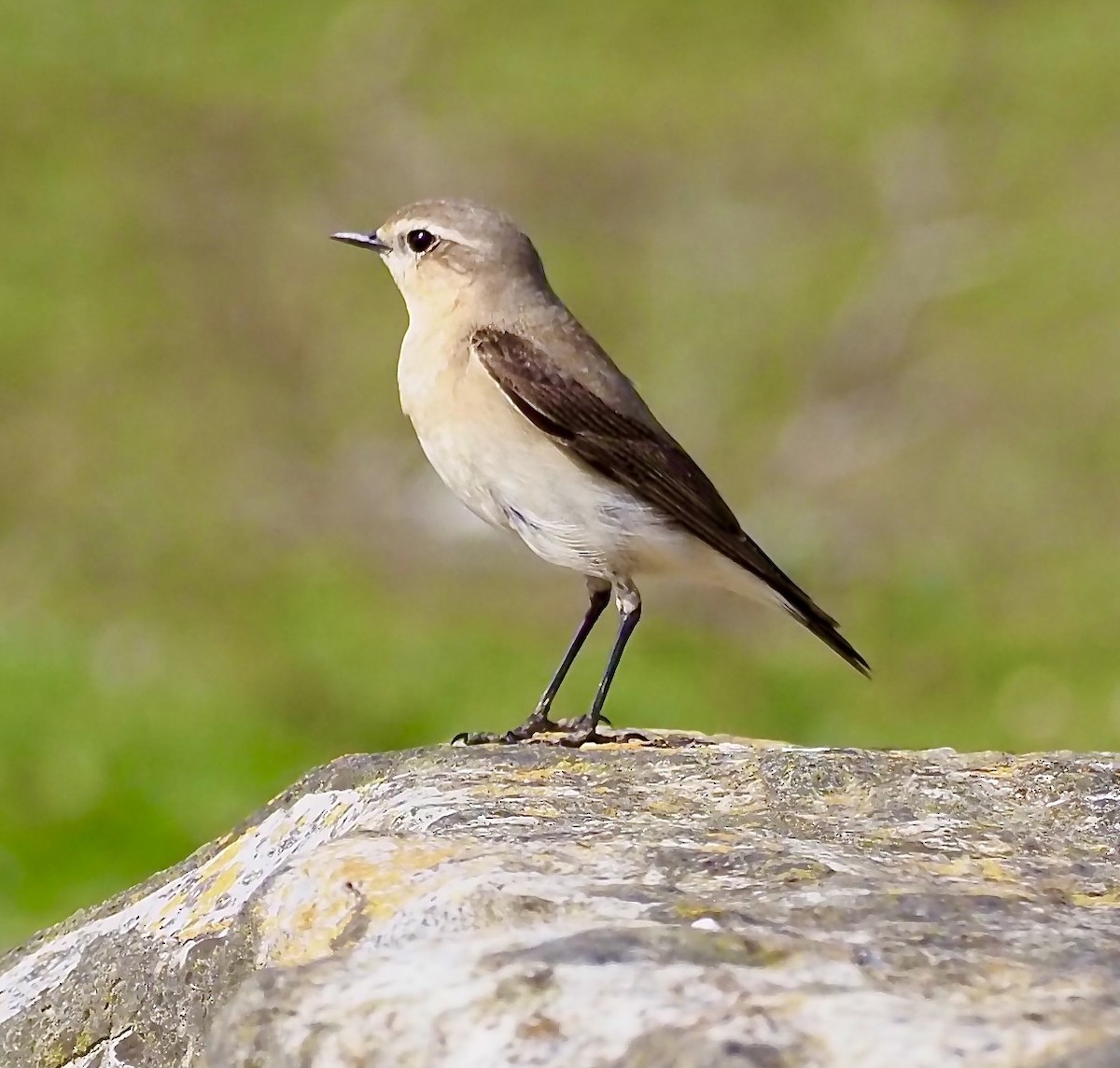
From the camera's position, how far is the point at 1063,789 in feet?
16.6

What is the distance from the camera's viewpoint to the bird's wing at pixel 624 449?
273 inches

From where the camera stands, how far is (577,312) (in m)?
21.2

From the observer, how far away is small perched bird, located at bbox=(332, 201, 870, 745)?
22.3 ft

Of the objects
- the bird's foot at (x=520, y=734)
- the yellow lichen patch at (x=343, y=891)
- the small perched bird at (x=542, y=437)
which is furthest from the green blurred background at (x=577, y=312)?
the yellow lichen patch at (x=343, y=891)

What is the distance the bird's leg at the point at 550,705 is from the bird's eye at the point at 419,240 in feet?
4.85

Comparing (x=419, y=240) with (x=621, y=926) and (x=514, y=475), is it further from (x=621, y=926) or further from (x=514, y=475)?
(x=621, y=926)

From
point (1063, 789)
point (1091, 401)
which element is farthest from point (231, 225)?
point (1063, 789)

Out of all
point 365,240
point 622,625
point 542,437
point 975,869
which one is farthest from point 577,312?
point 975,869

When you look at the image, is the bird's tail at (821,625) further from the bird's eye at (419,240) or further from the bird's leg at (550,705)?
the bird's eye at (419,240)

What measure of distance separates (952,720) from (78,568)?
25.0 ft

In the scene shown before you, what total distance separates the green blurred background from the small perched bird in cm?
449

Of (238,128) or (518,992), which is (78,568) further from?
(518,992)

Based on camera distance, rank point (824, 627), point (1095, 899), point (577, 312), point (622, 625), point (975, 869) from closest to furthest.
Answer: point (1095, 899) < point (975, 869) < point (622, 625) < point (824, 627) < point (577, 312)

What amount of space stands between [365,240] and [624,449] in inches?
58.7
